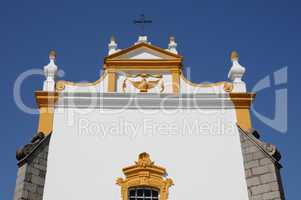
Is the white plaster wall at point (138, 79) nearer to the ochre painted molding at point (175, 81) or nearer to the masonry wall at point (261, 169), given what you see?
the ochre painted molding at point (175, 81)

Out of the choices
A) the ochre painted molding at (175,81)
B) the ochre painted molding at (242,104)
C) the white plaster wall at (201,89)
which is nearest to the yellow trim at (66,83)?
the ochre painted molding at (175,81)

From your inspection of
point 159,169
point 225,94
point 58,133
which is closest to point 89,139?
point 58,133

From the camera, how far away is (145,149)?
11.8 metres

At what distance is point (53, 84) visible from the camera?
506 inches

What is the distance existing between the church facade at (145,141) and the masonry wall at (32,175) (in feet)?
0.09

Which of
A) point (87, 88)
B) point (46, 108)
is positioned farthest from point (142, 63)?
point (46, 108)

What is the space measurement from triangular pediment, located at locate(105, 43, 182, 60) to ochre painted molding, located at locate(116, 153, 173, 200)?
3868 mm

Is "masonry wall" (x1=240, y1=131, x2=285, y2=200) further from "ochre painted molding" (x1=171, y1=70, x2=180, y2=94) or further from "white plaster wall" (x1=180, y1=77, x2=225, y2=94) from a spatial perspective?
"ochre painted molding" (x1=171, y1=70, x2=180, y2=94)

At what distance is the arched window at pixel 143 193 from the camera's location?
11094 millimetres

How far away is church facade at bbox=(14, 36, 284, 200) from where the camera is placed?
36.3 ft

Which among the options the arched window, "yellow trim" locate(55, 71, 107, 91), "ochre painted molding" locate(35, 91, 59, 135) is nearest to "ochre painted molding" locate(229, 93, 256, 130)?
the arched window

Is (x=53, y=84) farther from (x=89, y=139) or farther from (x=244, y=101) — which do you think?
(x=244, y=101)

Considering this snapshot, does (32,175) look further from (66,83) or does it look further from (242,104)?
(242,104)

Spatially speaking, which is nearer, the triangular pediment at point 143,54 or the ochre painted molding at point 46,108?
the ochre painted molding at point 46,108
